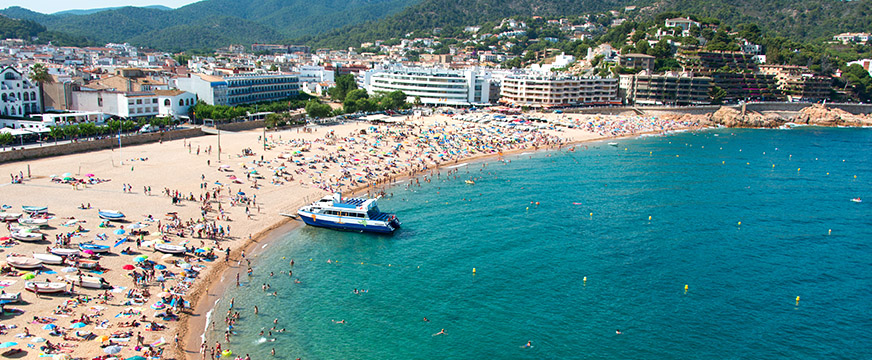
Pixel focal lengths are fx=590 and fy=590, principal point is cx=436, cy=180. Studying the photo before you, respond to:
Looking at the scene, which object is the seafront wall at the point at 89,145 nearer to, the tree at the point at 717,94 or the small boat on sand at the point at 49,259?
the small boat on sand at the point at 49,259

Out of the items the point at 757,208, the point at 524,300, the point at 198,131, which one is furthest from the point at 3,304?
the point at 757,208

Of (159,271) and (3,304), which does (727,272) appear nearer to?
(159,271)

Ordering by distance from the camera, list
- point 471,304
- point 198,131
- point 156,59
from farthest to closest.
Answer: point 156,59, point 198,131, point 471,304

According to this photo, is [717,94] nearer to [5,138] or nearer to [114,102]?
[114,102]

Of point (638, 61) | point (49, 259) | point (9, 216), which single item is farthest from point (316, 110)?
point (638, 61)

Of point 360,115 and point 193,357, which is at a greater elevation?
point 360,115

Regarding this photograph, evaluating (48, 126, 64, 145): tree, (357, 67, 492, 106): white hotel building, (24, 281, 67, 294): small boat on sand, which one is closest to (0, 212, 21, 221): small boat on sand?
(24, 281, 67, 294): small boat on sand
